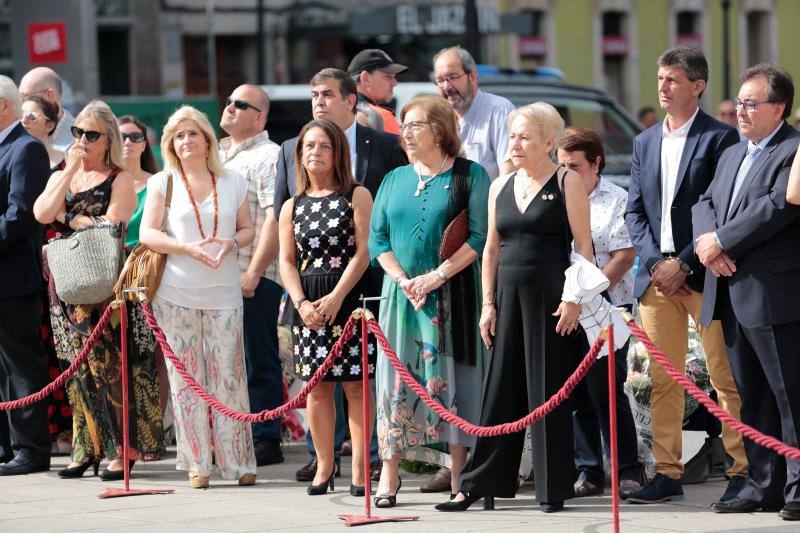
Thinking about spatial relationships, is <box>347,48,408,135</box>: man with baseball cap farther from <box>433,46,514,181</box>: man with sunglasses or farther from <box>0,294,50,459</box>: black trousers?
<box>0,294,50,459</box>: black trousers

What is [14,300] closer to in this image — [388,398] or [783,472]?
[388,398]

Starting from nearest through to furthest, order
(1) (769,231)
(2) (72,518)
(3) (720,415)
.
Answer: (3) (720,415) < (1) (769,231) < (2) (72,518)

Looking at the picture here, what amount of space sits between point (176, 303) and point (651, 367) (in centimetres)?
268

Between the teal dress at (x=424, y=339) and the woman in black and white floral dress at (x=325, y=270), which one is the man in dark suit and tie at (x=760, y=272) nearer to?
the teal dress at (x=424, y=339)

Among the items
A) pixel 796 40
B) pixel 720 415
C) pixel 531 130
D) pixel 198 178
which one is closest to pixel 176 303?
pixel 198 178

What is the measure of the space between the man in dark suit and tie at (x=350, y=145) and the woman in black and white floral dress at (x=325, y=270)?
51cm

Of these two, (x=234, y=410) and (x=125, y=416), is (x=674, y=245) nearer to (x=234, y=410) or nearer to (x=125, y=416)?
(x=234, y=410)

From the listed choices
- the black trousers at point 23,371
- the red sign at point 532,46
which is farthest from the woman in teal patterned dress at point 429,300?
the red sign at point 532,46

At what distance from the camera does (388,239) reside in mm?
8602

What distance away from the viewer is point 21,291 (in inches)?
391

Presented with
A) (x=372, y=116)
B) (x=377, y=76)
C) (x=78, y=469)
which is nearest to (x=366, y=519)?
(x=78, y=469)

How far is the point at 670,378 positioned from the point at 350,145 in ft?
8.23

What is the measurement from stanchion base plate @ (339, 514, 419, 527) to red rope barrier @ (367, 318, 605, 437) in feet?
1.73

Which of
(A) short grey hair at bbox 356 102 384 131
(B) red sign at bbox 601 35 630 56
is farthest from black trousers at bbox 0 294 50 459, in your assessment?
(B) red sign at bbox 601 35 630 56
